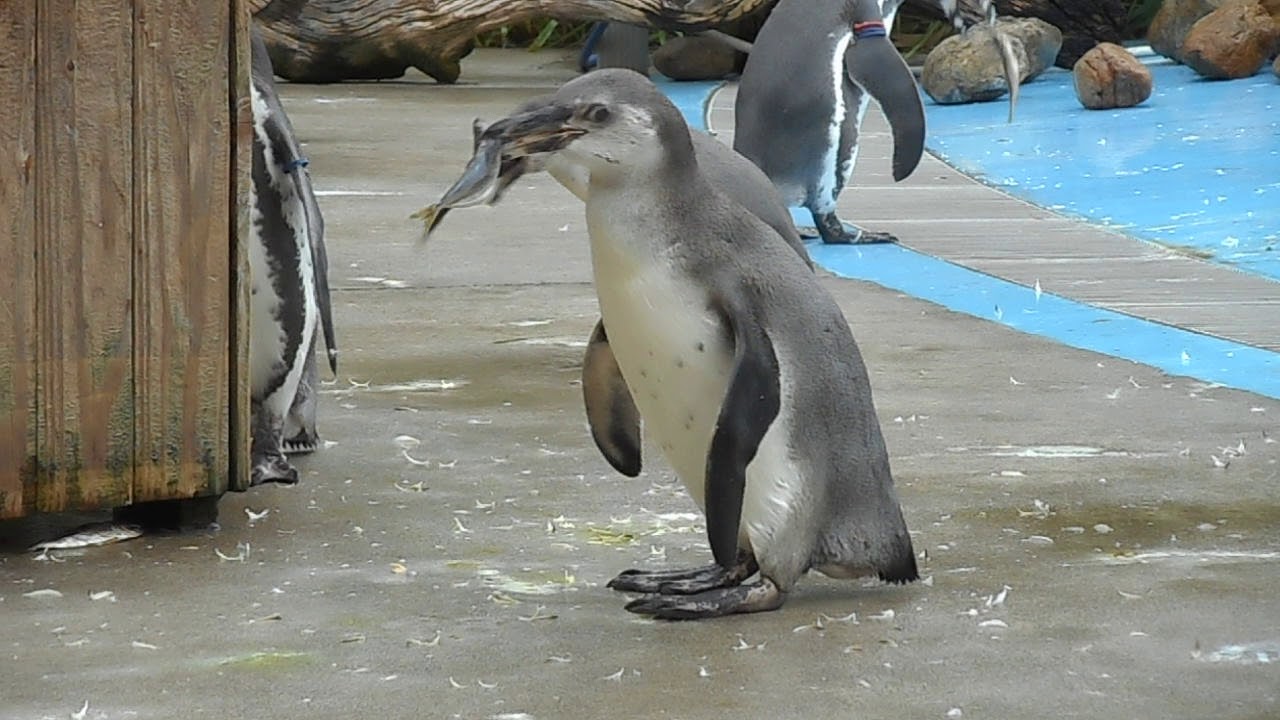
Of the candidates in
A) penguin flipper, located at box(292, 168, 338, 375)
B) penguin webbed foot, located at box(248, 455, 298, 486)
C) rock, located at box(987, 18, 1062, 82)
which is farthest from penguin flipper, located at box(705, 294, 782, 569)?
rock, located at box(987, 18, 1062, 82)

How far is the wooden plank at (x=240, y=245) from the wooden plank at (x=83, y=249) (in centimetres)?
17

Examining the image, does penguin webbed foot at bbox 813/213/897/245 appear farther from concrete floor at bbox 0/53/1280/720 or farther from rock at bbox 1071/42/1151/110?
rock at bbox 1071/42/1151/110

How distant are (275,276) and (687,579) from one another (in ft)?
3.93

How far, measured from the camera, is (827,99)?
760 centimetres

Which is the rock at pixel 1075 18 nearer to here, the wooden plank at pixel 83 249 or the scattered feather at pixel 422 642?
the wooden plank at pixel 83 249

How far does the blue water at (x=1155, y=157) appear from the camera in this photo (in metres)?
7.88

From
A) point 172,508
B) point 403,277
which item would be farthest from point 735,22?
point 172,508

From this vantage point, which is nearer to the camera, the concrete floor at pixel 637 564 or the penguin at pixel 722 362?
the concrete floor at pixel 637 564

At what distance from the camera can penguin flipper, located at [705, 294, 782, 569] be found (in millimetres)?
2725

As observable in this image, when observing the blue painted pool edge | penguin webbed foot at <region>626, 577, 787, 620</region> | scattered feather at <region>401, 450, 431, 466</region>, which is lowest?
the blue painted pool edge

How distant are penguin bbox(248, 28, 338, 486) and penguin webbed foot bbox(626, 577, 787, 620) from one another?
110cm

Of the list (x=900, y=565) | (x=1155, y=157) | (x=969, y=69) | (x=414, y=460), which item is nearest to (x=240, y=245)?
(x=414, y=460)

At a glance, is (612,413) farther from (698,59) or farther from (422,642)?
(698,59)

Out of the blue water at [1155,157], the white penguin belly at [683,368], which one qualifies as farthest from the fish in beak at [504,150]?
the blue water at [1155,157]
